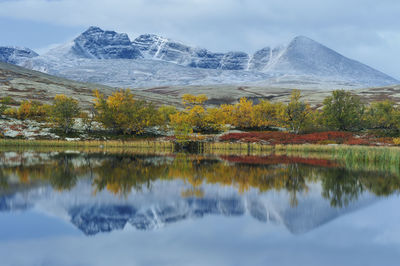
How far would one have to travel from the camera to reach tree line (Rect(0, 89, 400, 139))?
205 ft

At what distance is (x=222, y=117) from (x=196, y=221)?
57614mm

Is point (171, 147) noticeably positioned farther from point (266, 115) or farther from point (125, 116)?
point (266, 115)

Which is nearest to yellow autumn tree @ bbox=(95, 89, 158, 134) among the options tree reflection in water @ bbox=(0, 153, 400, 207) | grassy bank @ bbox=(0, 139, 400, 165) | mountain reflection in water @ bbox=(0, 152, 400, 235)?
grassy bank @ bbox=(0, 139, 400, 165)

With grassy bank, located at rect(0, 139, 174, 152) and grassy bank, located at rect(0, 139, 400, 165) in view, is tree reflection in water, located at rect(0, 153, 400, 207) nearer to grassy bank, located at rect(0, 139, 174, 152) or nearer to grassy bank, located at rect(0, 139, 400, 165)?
grassy bank, located at rect(0, 139, 400, 165)

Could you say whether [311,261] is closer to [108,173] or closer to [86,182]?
[86,182]

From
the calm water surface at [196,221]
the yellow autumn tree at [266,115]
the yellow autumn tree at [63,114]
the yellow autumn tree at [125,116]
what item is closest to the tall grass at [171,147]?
the yellow autumn tree at [63,114]

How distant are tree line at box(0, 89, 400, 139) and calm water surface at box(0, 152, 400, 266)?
41.5m

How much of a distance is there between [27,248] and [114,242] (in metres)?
2.09

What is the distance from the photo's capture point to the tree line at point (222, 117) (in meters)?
62.4

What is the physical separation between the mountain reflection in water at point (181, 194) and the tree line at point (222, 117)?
1462 inches

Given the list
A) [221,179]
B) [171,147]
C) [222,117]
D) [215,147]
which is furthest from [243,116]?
[221,179]

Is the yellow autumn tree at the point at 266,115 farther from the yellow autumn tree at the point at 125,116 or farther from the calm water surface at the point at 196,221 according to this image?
the calm water surface at the point at 196,221

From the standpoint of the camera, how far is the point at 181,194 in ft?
56.7

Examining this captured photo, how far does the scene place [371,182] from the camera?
21516 mm
